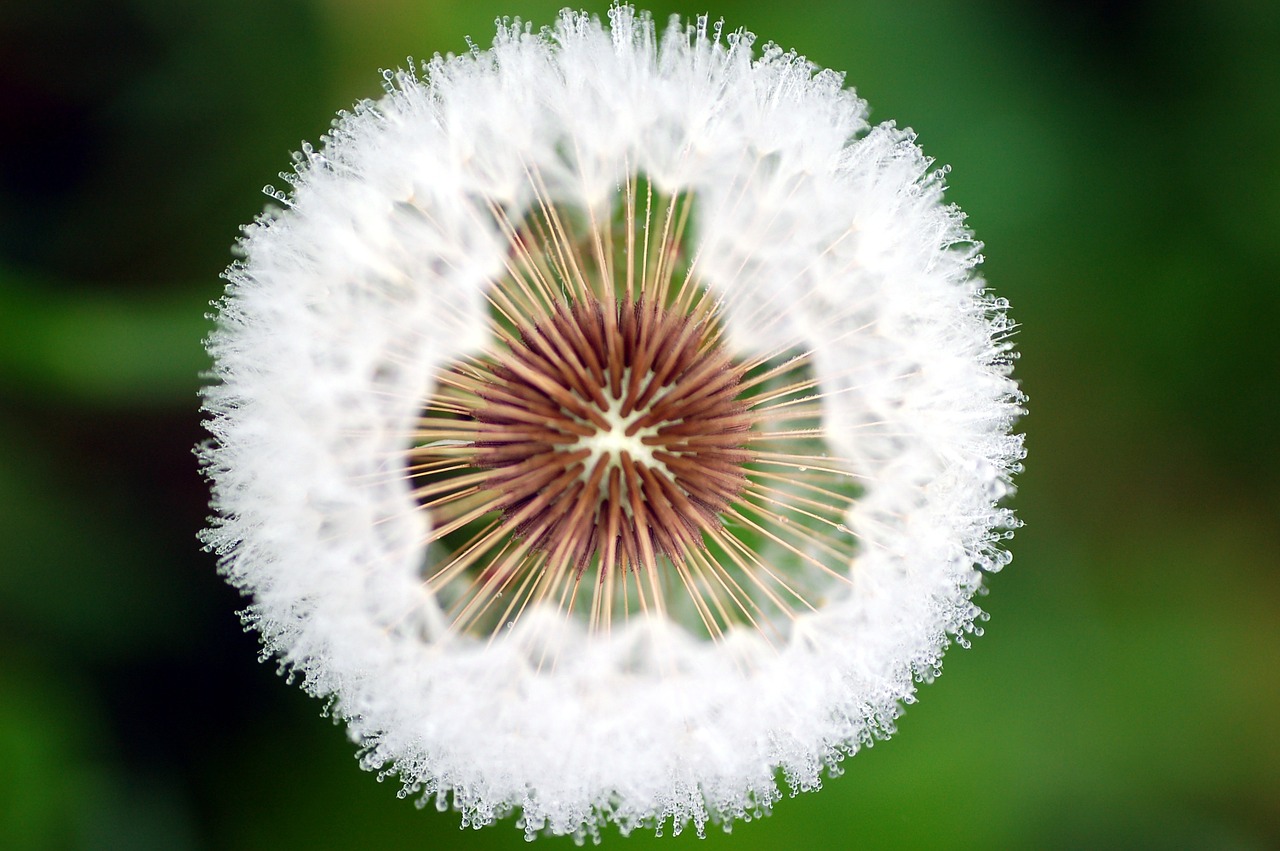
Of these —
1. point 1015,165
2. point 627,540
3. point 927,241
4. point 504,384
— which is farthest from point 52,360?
point 1015,165

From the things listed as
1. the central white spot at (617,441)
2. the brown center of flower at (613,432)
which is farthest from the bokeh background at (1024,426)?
the central white spot at (617,441)

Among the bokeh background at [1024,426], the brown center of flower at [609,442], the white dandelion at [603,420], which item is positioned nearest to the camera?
the white dandelion at [603,420]

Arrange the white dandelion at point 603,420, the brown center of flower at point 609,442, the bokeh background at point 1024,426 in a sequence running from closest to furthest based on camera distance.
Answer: the white dandelion at point 603,420 → the brown center of flower at point 609,442 → the bokeh background at point 1024,426

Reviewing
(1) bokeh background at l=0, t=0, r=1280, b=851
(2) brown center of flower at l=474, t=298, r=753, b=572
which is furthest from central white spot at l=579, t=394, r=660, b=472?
(1) bokeh background at l=0, t=0, r=1280, b=851

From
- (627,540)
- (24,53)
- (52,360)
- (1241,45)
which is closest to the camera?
(627,540)

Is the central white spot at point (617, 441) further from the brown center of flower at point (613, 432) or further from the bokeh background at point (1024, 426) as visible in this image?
the bokeh background at point (1024, 426)

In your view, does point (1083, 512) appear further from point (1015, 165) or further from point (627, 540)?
point (627, 540)
